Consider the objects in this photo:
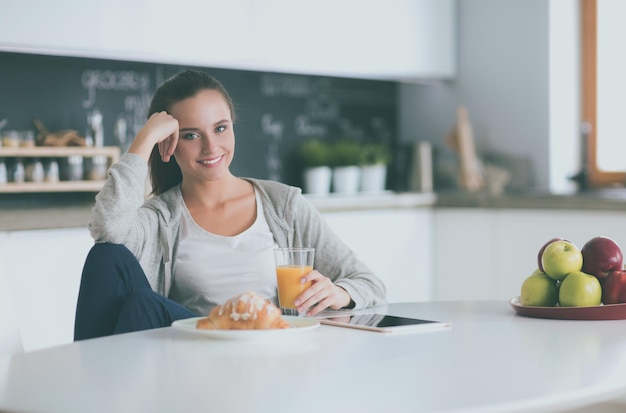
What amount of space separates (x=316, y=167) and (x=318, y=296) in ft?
8.38

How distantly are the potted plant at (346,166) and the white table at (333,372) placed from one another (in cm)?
268

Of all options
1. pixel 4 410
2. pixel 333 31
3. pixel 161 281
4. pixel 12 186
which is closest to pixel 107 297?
pixel 161 281

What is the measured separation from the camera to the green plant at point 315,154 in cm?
430

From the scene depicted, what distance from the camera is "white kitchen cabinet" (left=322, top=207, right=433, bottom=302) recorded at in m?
3.98

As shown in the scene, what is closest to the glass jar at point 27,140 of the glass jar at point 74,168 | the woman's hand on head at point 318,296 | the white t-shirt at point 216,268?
the glass jar at point 74,168

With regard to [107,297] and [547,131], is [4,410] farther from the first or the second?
[547,131]

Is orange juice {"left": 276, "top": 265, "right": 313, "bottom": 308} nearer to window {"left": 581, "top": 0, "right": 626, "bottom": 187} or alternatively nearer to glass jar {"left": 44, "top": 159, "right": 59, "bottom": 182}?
glass jar {"left": 44, "top": 159, "right": 59, "bottom": 182}

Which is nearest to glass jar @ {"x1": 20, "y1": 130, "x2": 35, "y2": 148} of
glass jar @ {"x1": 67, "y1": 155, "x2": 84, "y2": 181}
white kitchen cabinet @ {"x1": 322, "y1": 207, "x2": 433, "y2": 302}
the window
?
glass jar @ {"x1": 67, "y1": 155, "x2": 84, "y2": 181}

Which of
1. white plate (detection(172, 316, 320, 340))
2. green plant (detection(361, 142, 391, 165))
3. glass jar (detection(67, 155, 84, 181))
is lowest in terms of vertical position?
white plate (detection(172, 316, 320, 340))

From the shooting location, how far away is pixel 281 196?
2.24 meters

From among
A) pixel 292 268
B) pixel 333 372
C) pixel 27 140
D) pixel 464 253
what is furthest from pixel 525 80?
pixel 333 372

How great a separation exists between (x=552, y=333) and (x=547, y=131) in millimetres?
2943

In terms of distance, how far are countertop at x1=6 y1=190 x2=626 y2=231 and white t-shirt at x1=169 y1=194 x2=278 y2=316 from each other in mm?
Answer: 964

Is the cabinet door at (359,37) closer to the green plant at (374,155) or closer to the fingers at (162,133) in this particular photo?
the green plant at (374,155)
